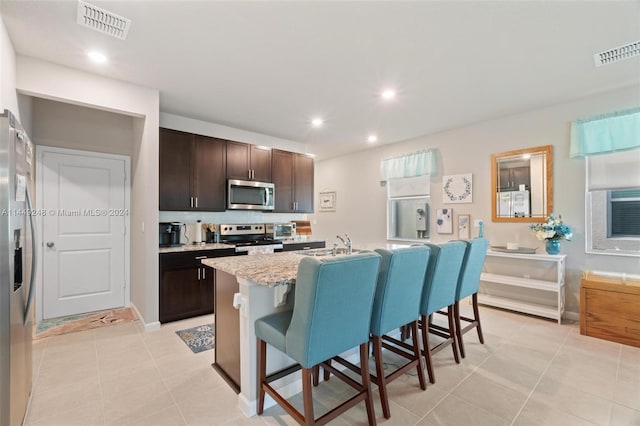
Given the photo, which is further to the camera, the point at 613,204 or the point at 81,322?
the point at 81,322

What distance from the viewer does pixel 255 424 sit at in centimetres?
176

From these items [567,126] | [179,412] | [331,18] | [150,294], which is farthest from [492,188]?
[150,294]

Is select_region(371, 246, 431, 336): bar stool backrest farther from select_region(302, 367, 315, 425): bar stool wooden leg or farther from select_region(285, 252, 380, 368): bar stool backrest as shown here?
select_region(302, 367, 315, 425): bar stool wooden leg

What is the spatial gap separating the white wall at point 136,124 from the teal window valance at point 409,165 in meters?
3.78

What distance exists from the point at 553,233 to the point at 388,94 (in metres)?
2.56

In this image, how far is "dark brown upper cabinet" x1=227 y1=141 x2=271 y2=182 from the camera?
4301mm

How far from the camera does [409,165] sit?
500cm

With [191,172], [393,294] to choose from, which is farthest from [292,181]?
[393,294]

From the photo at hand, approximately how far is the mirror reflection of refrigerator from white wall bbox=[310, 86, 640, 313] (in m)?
0.15

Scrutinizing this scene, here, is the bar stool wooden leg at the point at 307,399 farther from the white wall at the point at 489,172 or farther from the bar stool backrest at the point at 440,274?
the white wall at the point at 489,172

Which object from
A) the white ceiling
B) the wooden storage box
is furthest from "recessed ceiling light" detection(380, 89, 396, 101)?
the wooden storage box

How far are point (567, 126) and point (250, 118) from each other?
4075mm

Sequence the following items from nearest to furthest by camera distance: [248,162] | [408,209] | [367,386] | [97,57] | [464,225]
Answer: [367,386]
[97,57]
[464,225]
[248,162]
[408,209]

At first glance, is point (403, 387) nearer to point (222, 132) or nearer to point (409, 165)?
point (409, 165)
